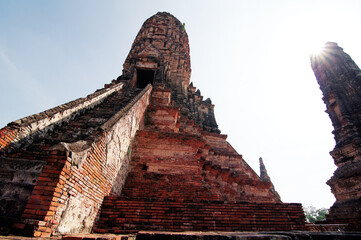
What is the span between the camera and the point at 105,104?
6.77 m

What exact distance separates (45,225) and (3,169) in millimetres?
1269

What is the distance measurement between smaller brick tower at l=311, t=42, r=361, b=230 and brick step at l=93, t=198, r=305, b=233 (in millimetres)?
2670

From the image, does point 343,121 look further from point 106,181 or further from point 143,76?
point 143,76

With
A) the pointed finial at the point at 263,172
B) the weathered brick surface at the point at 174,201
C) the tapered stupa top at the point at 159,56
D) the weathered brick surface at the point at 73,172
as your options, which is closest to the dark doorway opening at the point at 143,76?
the tapered stupa top at the point at 159,56

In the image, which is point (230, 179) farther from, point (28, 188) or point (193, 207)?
point (28, 188)

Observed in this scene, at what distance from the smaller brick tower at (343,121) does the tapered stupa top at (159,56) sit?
905cm

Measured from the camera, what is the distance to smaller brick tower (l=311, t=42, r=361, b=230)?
21.3ft

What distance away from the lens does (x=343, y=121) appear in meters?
8.37

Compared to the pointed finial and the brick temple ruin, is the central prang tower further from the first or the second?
the pointed finial

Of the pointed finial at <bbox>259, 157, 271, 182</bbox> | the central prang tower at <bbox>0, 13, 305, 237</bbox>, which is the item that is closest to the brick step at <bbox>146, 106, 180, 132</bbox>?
the central prang tower at <bbox>0, 13, 305, 237</bbox>

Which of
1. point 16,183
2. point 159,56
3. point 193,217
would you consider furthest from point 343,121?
point 16,183

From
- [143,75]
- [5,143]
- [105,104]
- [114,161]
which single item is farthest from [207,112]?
[5,143]

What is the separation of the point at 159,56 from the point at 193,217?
1175 centimetres

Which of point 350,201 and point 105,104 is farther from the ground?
point 105,104
